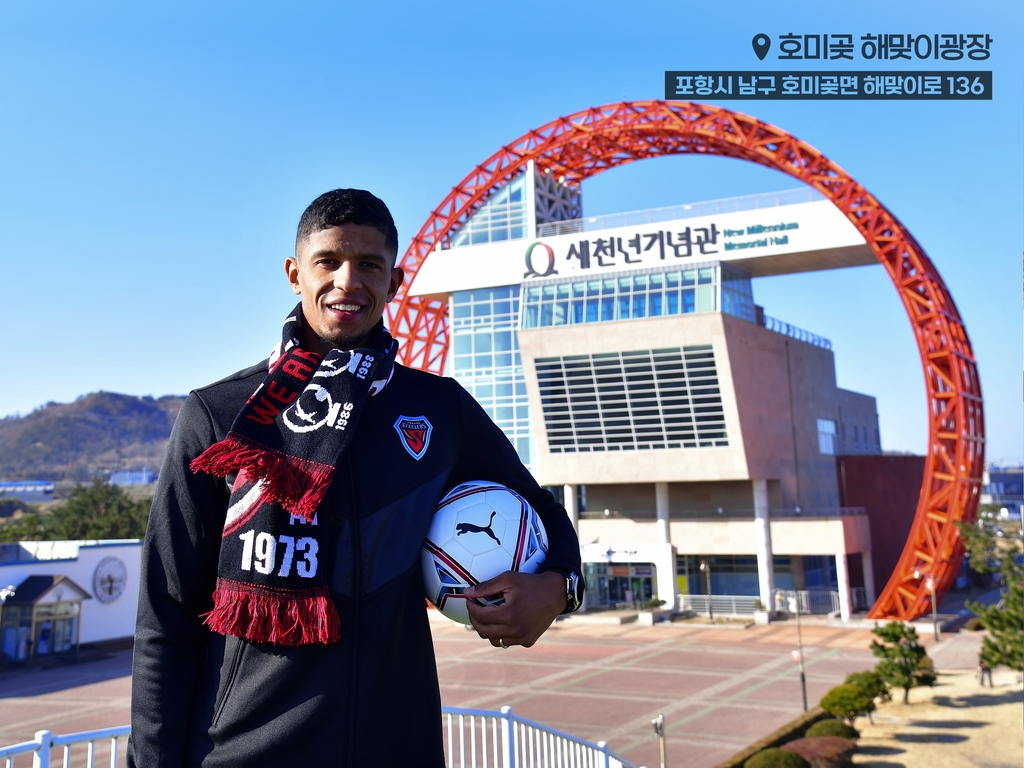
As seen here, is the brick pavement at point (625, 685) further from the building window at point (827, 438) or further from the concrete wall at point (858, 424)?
the concrete wall at point (858, 424)

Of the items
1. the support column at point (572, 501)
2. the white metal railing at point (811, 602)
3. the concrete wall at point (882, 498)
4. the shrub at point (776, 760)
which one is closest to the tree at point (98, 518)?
the support column at point (572, 501)

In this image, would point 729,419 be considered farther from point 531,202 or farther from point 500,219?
point 500,219

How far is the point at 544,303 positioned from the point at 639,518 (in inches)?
559

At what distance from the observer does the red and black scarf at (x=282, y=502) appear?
2711mm

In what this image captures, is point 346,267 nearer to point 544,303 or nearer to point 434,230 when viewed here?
point 544,303

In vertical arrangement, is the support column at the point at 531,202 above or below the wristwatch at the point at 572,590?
above

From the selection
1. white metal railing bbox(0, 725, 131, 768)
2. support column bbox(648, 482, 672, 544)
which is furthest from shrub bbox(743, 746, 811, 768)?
support column bbox(648, 482, 672, 544)

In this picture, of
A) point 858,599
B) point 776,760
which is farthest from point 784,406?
point 776,760

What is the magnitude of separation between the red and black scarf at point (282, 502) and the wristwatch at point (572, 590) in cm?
86

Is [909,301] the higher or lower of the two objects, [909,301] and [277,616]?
the higher

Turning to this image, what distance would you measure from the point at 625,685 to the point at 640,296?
22.8 metres

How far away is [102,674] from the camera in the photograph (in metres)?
33.2

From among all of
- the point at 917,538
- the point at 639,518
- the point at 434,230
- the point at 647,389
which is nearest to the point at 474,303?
the point at 434,230

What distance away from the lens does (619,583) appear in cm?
5153
